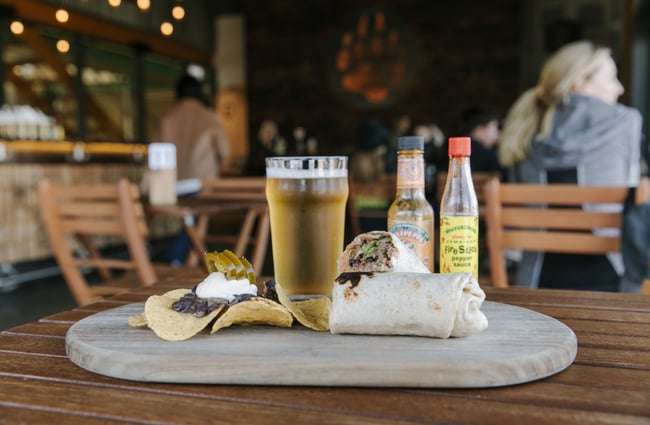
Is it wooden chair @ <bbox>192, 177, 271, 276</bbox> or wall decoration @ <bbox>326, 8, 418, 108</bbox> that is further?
wall decoration @ <bbox>326, 8, 418, 108</bbox>

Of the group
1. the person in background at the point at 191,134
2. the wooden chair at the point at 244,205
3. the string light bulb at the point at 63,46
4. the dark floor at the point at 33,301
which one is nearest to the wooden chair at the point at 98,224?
the wooden chair at the point at 244,205

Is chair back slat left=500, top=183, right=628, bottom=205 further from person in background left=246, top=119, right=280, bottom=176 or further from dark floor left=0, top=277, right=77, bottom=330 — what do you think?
person in background left=246, top=119, right=280, bottom=176

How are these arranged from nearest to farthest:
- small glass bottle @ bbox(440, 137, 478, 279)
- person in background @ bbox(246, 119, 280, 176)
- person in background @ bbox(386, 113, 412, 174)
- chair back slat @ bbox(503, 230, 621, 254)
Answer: small glass bottle @ bbox(440, 137, 478, 279) < chair back slat @ bbox(503, 230, 621, 254) < person in background @ bbox(386, 113, 412, 174) < person in background @ bbox(246, 119, 280, 176)

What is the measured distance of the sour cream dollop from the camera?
74cm

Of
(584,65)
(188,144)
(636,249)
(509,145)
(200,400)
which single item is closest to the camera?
(200,400)

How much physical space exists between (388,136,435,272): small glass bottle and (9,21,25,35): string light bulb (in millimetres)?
5857

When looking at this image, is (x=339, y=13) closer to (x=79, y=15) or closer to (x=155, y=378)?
(x=79, y=15)

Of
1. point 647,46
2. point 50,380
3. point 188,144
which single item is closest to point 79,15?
point 188,144

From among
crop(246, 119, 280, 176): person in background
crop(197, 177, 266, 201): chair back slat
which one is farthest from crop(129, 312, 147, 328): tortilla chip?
crop(246, 119, 280, 176): person in background

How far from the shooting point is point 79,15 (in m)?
6.42

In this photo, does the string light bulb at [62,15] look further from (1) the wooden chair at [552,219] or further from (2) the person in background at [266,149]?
(1) the wooden chair at [552,219]

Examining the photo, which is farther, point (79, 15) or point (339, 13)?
point (339, 13)

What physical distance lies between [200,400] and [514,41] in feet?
30.9

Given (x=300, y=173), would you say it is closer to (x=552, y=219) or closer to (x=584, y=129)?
(x=552, y=219)
